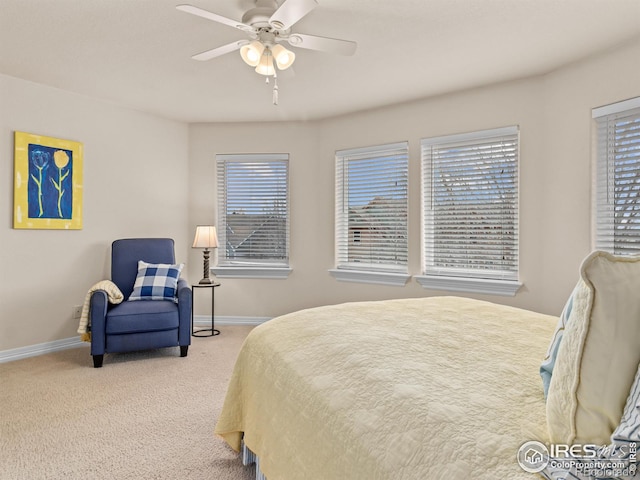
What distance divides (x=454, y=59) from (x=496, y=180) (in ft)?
3.93

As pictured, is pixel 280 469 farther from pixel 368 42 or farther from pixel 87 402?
pixel 368 42

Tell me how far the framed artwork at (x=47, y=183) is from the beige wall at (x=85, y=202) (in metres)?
0.07

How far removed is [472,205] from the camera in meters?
3.91

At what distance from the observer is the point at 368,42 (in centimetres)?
291

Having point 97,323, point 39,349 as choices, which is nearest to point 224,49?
point 97,323

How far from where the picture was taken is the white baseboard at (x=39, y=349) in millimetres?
3619

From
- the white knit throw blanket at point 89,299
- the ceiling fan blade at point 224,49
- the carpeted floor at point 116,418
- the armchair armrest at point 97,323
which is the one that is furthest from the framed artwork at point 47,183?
the ceiling fan blade at point 224,49

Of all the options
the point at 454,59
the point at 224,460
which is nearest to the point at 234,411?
the point at 224,460

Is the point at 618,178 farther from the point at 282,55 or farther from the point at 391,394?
the point at 391,394

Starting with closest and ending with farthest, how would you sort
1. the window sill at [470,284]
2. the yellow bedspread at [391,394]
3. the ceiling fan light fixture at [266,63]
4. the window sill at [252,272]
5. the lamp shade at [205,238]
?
1. the yellow bedspread at [391,394]
2. the ceiling fan light fixture at [266,63]
3. the window sill at [470,284]
4. the lamp shade at [205,238]
5. the window sill at [252,272]

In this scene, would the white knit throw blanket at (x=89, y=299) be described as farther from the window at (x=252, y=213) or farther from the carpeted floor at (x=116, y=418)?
the window at (x=252, y=213)

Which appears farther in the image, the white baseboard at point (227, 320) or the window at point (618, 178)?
the white baseboard at point (227, 320)

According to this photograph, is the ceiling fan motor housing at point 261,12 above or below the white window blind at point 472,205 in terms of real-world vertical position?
above

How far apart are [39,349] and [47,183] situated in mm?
1575
